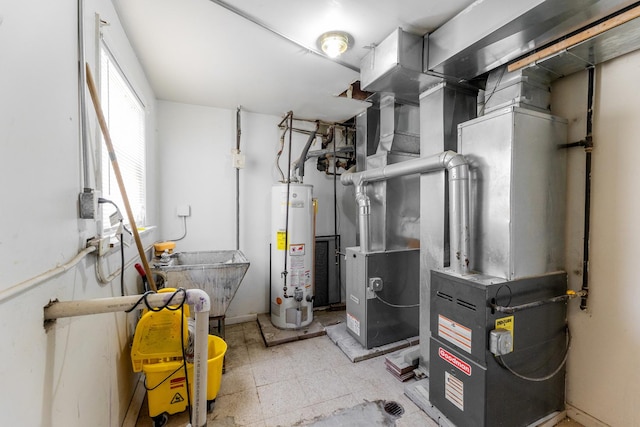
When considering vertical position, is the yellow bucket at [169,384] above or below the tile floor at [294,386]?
above

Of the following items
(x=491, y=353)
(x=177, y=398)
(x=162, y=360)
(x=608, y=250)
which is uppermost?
(x=608, y=250)

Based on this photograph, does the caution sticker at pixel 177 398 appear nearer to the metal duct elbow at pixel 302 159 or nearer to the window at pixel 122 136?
the window at pixel 122 136

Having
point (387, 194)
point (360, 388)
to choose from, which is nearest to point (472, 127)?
point (387, 194)

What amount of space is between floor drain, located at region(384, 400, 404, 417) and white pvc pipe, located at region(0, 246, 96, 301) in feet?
6.59

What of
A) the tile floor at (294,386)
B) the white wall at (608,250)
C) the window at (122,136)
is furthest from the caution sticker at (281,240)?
the white wall at (608,250)

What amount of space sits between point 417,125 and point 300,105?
4.39 feet

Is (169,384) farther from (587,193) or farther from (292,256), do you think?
(587,193)

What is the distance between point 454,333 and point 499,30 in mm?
1744

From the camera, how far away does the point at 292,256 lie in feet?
9.70

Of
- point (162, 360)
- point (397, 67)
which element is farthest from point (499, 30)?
point (162, 360)

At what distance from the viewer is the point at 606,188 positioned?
5.32 ft

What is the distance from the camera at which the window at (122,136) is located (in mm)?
1539

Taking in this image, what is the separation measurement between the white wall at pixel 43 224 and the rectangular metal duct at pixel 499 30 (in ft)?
6.42

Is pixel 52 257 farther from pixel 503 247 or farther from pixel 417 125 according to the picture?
pixel 417 125
